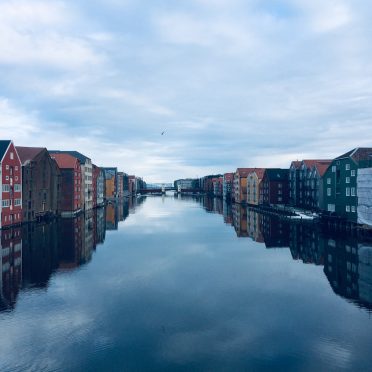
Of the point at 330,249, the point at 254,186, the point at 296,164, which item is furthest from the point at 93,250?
the point at 254,186

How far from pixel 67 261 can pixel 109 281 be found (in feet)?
33.7

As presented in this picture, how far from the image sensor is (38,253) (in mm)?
42562

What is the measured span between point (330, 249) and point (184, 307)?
30.5 m

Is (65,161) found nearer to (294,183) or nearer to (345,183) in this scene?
(294,183)

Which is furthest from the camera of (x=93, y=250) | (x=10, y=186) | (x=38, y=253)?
(x=10, y=186)

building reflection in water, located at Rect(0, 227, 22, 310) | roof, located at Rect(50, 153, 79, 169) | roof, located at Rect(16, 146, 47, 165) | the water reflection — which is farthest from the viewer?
roof, located at Rect(50, 153, 79, 169)

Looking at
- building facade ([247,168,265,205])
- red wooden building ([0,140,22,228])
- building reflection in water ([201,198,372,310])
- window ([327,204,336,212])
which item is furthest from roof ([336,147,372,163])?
red wooden building ([0,140,22,228])

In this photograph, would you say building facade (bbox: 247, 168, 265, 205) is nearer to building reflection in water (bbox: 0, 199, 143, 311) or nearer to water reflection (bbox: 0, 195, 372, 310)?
water reflection (bbox: 0, 195, 372, 310)

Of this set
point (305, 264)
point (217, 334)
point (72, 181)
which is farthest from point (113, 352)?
point (72, 181)

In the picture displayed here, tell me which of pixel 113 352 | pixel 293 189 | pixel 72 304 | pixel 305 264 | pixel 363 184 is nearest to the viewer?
pixel 113 352

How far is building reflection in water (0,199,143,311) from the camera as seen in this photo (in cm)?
3020

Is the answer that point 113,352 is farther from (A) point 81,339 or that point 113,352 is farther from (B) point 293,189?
(B) point 293,189

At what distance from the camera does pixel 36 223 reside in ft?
237

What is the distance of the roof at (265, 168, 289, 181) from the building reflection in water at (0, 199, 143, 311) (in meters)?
70.4
